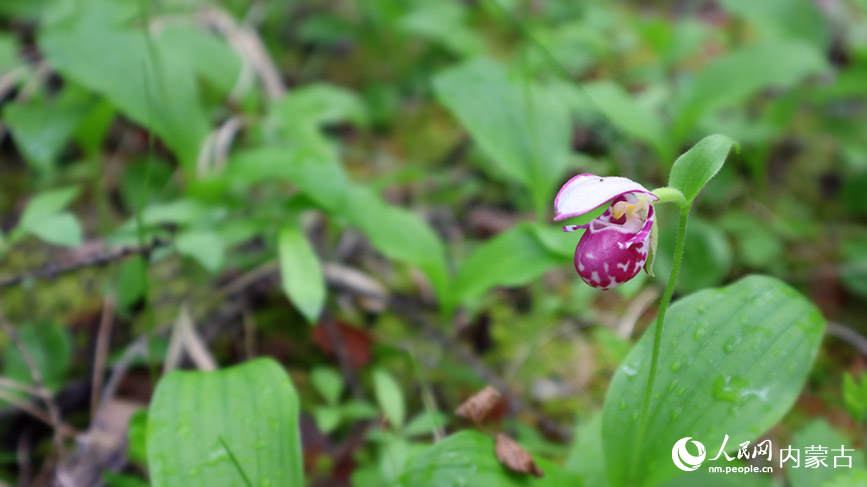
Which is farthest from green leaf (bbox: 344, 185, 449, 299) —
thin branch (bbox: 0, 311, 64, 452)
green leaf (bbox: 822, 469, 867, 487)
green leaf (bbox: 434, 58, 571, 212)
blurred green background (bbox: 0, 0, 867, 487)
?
green leaf (bbox: 822, 469, 867, 487)

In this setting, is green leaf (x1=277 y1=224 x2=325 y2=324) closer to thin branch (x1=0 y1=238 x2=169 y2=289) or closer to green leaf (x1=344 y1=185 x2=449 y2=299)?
green leaf (x1=344 y1=185 x2=449 y2=299)

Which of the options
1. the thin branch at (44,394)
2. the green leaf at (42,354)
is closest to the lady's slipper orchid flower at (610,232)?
the thin branch at (44,394)

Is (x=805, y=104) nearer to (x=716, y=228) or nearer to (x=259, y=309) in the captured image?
(x=716, y=228)

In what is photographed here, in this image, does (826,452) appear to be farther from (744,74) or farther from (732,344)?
(744,74)

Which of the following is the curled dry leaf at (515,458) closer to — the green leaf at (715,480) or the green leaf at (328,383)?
the green leaf at (715,480)

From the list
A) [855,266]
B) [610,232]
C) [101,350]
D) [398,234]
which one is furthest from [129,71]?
[855,266]

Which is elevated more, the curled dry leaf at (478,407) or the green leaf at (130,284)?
the curled dry leaf at (478,407)

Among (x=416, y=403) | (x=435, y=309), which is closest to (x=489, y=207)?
(x=435, y=309)
